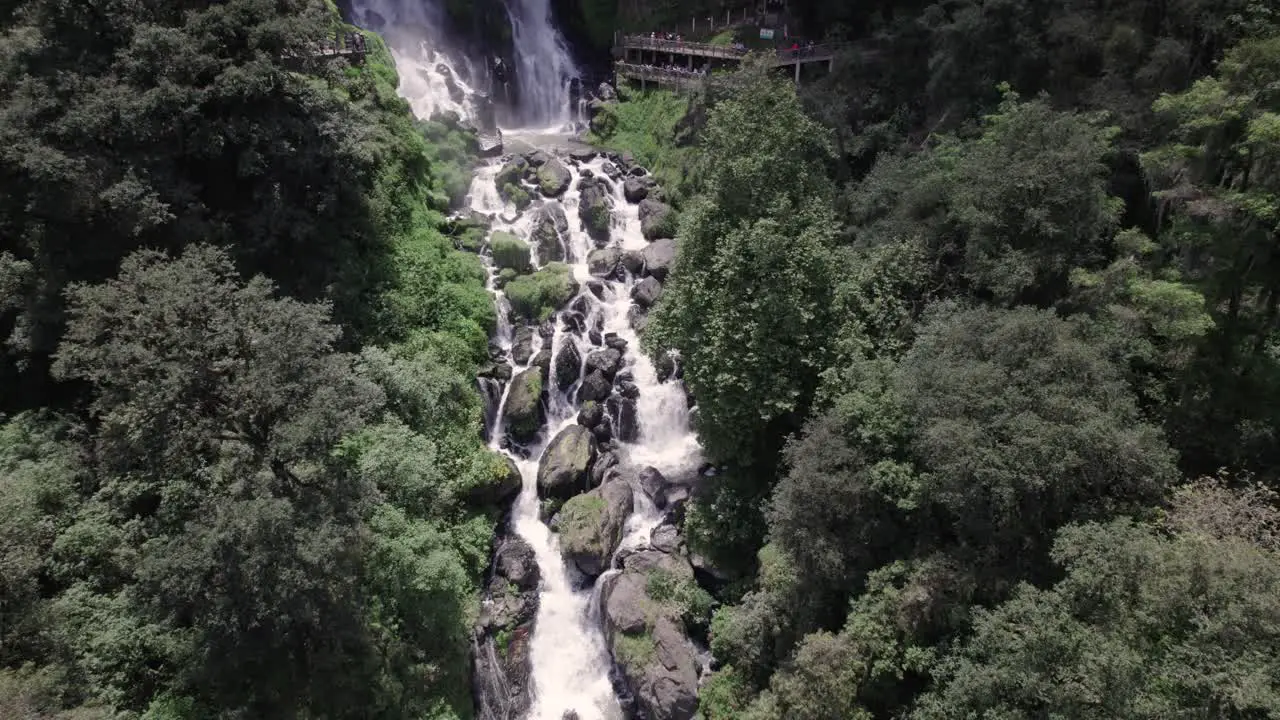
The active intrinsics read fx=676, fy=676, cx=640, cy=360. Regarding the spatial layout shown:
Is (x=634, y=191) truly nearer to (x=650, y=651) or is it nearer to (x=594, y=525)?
(x=594, y=525)

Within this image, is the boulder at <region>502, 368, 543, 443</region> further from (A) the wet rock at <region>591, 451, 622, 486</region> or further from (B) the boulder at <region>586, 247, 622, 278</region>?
(B) the boulder at <region>586, 247, 622, 278</region>

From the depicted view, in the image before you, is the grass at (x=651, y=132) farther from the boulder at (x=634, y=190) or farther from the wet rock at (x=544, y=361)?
the wet rock at (x=544, y=361)

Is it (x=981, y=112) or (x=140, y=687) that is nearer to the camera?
(x=140, y=687)

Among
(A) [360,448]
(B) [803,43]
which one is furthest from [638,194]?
(A) [360,448]

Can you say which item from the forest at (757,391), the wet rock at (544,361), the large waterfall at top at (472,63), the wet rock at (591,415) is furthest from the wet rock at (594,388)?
the large waterfall at top at (472,63)

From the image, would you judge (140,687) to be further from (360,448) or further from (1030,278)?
(1030,278)

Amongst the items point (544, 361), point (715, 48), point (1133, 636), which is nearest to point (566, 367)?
point (544, 361)
